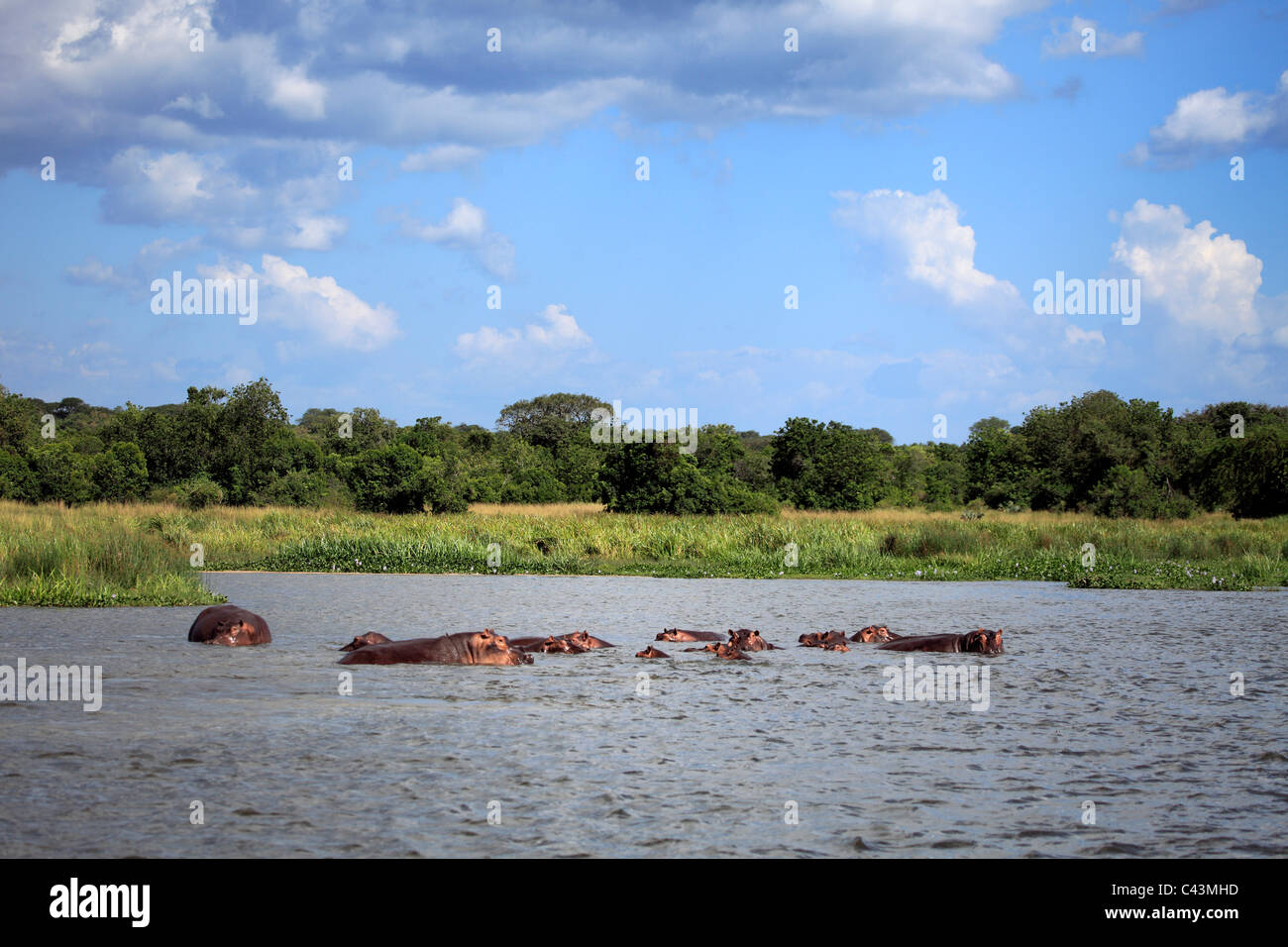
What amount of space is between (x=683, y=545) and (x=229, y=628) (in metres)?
19.6

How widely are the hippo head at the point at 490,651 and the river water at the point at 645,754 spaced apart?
0.99 feet

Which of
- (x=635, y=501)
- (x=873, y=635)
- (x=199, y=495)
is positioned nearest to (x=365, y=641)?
(x=873, y=635)

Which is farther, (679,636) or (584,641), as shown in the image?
(679,636)

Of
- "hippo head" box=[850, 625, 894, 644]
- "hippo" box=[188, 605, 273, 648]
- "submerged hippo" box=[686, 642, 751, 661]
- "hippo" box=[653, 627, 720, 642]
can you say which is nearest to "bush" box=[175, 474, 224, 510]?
"hippo" box=[188, 605, 273, 648]

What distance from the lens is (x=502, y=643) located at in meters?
12.5

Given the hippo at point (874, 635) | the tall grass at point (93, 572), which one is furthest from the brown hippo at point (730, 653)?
the tall grass at point (93, 572)

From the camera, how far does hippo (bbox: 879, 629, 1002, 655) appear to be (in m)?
13.7

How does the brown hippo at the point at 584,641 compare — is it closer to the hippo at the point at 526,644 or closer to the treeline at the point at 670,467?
the hippo at the point at 526,644

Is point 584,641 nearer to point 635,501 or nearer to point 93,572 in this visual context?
point 93,572

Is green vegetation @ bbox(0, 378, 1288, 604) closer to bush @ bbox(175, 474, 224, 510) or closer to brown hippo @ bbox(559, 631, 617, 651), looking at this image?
bush @ bbox(175, 474, 224, 510)

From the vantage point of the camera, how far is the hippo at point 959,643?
13734 millimetres

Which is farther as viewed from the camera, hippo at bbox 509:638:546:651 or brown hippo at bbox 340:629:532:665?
hippo at bbox 509:638:546:651
